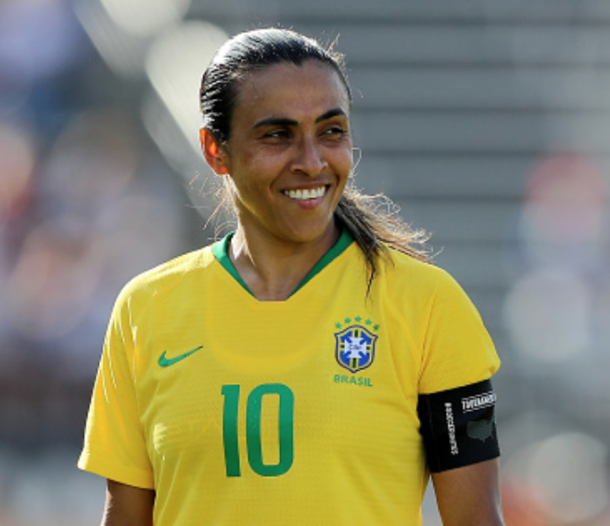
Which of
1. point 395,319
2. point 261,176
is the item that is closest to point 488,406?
point 395,319

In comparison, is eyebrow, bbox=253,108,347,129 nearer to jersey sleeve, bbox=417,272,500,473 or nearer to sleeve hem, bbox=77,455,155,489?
jersey sleeve, bbox=417,272,500,473

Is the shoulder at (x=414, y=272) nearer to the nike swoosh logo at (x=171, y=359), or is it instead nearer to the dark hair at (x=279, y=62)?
the dark hair at (x=279, y=62)

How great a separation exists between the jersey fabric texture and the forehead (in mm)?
279

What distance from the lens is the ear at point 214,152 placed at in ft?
7.48

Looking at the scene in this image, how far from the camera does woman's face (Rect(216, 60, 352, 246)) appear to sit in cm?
209

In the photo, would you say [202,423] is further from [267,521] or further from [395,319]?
[395,319]

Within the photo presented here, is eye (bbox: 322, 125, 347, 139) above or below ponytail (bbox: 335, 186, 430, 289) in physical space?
above

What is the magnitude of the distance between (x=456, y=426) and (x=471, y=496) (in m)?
0.12

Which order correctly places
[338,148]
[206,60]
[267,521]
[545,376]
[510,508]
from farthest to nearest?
[206,60]
[545,376]
[510,508]
[338,148]
[267,521]

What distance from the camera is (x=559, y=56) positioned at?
764 cm

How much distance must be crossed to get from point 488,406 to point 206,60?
19.3ft

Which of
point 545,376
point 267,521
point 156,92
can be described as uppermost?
point 156,92

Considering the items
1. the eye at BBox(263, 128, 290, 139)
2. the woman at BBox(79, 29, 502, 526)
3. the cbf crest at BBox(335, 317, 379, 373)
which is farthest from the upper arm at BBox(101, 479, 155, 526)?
the eye at BBox(263, 128, 290, 139)

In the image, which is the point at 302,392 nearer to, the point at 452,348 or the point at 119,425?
the point at 452,348
